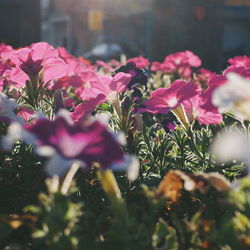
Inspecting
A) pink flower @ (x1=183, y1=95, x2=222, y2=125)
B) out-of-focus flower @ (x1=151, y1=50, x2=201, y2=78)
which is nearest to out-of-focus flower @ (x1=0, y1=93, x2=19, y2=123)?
pink flower @ (x1=183, y1=95, x2=222, y2=125)

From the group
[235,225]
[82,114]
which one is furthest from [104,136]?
[82,114]

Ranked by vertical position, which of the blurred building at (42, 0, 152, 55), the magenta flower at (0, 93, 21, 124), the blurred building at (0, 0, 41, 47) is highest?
the magenta flower at (0, 93, 21, 124)

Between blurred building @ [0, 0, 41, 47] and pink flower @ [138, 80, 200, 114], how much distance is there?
504 centimetres

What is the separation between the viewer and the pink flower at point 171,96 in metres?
1.29

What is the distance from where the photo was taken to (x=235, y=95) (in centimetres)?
71

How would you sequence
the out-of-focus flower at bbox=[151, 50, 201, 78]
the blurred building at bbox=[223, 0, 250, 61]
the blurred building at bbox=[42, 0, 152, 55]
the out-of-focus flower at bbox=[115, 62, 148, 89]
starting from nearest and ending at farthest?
the out-of-focus flower at bbox=[115, 62, 148, 89] < the out-of-focus flower at bbox=[151, 50, 201, 78] < the blurred building at bbox=[223, 0, 250, 61] < the blurred building at bbox=[42, 0, 152, 55]

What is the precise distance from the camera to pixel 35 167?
4.13 feet

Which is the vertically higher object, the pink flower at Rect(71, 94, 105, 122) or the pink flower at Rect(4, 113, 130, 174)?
the pink flower at Rect(4, 113, 130, 174)

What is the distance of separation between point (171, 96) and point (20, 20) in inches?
201

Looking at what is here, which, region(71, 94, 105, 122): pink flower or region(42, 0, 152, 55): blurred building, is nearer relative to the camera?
region(71, 94, 105, 122): pink flower

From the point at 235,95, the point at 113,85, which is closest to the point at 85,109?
the point at 113,85

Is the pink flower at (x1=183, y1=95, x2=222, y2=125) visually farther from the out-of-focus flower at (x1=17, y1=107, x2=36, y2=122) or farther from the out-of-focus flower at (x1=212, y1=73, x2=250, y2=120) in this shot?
the out-of-focus flower at (x1=212, y1=73, x2=250, y2=120)

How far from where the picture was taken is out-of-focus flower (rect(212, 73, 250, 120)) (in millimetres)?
707

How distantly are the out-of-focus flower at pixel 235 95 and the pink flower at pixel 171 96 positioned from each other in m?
0.55
